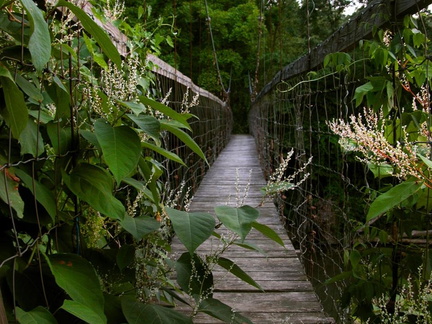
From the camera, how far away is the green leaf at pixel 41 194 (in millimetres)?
714

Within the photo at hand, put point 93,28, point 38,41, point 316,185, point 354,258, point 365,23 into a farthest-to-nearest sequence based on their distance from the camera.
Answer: point 316,185 < point 365,23 < point 354,258 < point 93,28 < point 38,41

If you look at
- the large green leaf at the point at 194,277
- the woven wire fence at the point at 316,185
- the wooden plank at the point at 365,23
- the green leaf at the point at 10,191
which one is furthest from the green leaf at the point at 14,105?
the woven wire fence at the point at 316,185

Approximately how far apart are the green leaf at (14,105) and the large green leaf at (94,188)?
0.16 metres

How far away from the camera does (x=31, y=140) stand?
0.74 m

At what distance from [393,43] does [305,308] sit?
0.99 meters

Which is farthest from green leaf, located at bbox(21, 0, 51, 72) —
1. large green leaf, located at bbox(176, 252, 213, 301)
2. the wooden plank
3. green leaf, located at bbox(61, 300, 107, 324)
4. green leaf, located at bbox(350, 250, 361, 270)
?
green leaf, located at bbox(350, 250, 361, 270)

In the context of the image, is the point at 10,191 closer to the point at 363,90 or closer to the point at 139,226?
the point at 139,226

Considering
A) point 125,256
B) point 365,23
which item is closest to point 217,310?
point 125,256

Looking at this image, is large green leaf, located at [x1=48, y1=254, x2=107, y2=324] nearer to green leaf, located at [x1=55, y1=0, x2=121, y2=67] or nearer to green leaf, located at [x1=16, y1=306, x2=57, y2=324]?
green leaf, located at [x1=16, y1=306, x2=57, y2=324]

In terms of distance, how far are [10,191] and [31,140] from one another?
0.36ft

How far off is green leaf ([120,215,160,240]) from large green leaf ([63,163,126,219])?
0.26ft

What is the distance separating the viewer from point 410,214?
1.17 metres

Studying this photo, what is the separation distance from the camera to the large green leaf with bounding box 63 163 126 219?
0.76 meters

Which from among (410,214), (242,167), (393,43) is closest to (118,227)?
(410,214)
